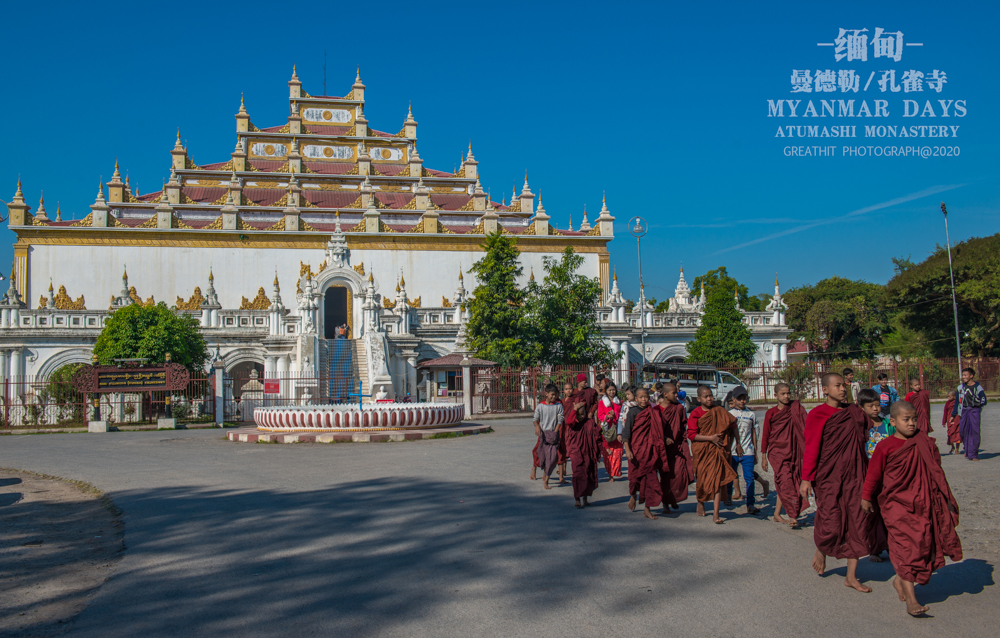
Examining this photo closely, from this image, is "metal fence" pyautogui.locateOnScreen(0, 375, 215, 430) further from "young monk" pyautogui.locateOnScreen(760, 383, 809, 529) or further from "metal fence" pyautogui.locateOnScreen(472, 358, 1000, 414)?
"young monk" pyautogui.locateOnScreen(760, 383, 809, 529)

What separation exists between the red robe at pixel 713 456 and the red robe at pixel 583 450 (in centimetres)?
113

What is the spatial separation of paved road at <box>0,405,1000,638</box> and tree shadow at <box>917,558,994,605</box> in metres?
0.02

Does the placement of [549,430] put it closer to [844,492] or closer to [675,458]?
[675,458]

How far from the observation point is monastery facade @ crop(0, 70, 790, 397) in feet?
93.2

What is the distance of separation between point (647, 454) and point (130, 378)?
1939cm

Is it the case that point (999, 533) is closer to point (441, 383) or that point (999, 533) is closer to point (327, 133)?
point (441, 383)

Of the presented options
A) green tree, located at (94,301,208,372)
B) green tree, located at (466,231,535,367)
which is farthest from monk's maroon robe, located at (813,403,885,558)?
green tree, located at (94,301,208,372)

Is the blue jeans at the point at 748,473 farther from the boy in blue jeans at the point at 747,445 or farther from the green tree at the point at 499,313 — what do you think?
the green tree at the point at 499,313

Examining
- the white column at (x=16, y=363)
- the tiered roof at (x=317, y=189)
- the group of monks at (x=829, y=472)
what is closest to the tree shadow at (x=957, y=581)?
the group of monks at (x=829, y=472)

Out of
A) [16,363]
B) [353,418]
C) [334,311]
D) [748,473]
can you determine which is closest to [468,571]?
[748,473]

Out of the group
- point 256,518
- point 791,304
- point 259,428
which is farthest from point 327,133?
point 256,518

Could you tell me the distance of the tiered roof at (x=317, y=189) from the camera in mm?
37562

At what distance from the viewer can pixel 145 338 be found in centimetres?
2456

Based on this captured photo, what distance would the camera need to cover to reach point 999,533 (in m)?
6.62
